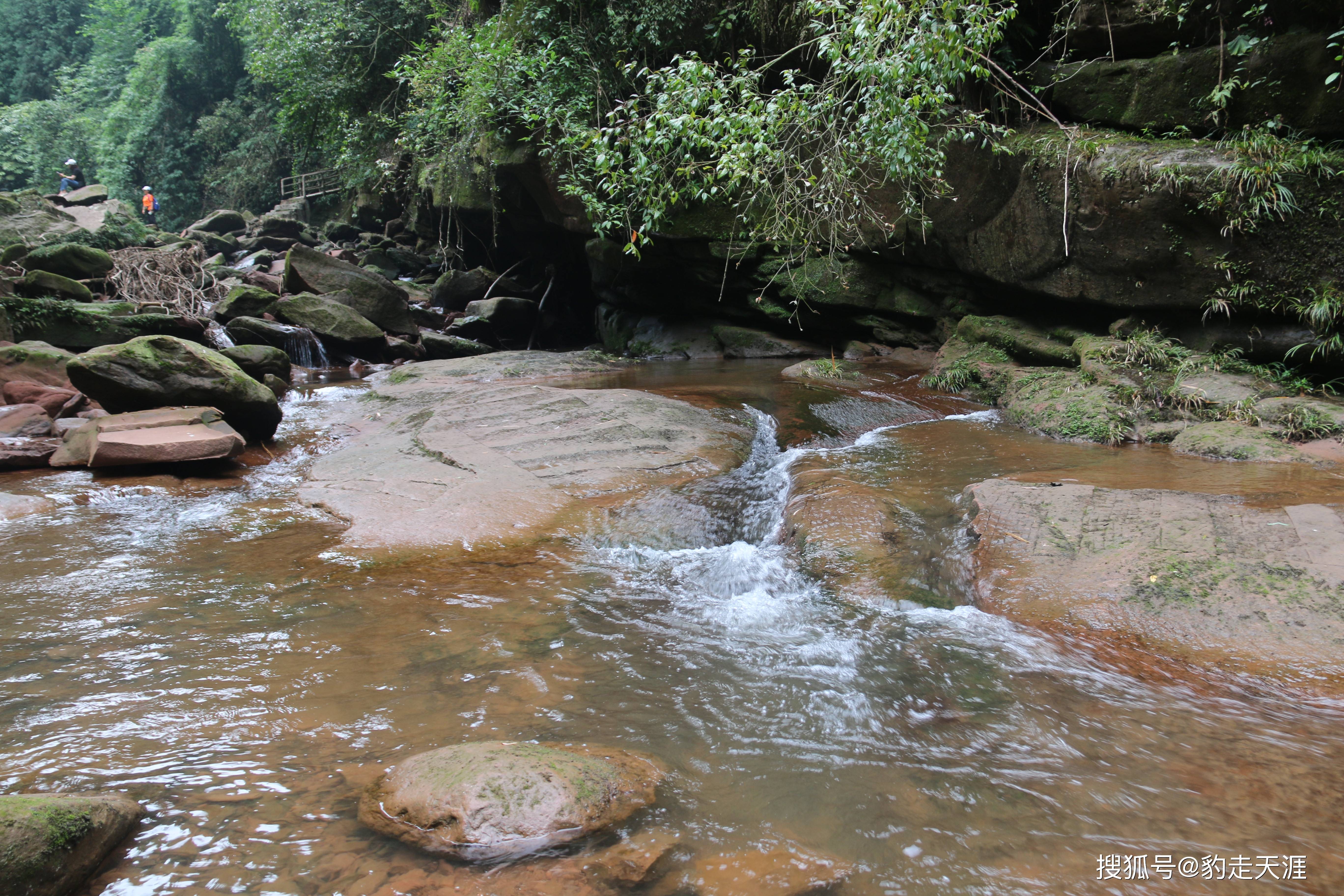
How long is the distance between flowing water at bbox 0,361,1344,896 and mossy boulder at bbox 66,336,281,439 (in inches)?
71.1

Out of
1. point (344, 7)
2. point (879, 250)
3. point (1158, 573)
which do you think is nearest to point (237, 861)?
→ point (1158, 573)

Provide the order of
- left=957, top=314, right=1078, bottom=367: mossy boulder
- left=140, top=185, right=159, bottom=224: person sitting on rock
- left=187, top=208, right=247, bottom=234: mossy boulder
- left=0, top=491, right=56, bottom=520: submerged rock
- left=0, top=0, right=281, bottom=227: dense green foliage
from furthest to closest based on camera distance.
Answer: left=0, top=0, right=281, bottom=227: dense green foliage < left=140, top=185, right=159, bottom=224: person sitting on rock < left=187, top=208, right=247, bottom=234: mossy boulder < left=957, top=314, right=1078, bottom=367: mossy boulder < left=0, top=491, right=56, bottom=520: submerged rock

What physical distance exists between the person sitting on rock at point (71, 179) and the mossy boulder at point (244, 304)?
51.0ft

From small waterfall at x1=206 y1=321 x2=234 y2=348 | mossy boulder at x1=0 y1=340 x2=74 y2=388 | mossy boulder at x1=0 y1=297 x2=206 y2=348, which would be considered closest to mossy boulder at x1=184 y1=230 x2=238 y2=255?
small waterfall at x1=206 y1=321 x2=234 y2=348

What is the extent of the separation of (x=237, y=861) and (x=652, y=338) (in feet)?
40.3

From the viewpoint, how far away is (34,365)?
7266 millimetres

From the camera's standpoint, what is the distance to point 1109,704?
2.69m

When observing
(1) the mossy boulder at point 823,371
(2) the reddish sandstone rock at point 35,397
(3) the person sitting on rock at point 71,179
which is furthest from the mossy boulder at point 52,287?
(3) the person sitting on rock at point 71,179

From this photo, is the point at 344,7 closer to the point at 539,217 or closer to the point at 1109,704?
the point at 539,217

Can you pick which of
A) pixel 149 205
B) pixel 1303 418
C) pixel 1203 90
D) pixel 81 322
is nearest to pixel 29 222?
pixel 81 322

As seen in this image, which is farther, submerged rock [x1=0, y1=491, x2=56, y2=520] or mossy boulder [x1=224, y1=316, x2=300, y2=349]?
mossy boulder [x1=224, y1=316, x2=300, y2=349]

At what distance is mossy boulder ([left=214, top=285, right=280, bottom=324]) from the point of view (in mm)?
12148

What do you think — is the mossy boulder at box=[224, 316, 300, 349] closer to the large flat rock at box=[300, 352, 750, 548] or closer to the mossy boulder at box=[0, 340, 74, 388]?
the mossy boulder at box=[0, 340, 74, 388]

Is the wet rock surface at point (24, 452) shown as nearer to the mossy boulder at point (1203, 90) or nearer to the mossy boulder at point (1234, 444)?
the mossy boulder at point (1234, 444)
